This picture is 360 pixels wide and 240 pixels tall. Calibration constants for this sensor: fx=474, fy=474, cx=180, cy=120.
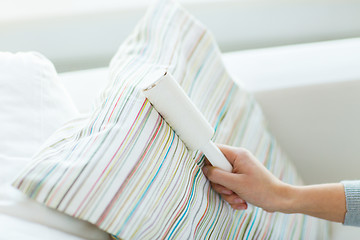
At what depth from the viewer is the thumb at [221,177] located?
0.78 m

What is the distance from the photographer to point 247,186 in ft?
2.63

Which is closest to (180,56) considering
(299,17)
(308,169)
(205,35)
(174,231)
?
(205,35)

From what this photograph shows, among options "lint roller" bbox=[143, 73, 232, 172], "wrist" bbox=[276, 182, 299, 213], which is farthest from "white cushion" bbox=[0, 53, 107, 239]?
"wrist" bbox=[276, 182, 299, 213]

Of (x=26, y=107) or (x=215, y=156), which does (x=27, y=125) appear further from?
(x=215, y=156)

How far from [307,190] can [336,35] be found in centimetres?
91

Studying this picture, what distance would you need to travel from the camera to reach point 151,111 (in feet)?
2.29

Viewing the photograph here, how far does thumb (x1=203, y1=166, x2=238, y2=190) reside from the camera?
78cm

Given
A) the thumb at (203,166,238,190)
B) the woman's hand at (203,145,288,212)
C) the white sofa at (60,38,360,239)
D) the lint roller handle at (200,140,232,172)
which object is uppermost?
the lint roller handle at (200,140,232,172)

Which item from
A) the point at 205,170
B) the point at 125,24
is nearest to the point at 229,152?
the point at 205,170

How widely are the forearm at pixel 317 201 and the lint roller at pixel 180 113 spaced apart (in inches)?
7.0

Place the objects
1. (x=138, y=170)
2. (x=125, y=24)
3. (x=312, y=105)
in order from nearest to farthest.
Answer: (x=138, y=170)
(x=312, y=105)
(x=125, y=24)

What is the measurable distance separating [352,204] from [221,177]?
0.25 metres

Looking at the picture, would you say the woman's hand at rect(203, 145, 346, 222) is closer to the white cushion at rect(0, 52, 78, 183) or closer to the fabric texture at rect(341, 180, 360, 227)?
the fabric texture at rect(341, 180, 360, 227)

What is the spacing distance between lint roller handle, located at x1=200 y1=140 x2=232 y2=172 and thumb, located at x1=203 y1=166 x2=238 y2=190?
0.01 meters
